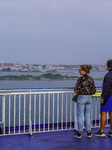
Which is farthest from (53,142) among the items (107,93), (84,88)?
(107,93)

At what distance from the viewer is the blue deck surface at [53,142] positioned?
446 centimetres

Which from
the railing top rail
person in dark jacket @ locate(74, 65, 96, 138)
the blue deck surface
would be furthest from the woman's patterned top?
the blue deck surface

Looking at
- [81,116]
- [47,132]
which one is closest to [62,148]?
[81,116]

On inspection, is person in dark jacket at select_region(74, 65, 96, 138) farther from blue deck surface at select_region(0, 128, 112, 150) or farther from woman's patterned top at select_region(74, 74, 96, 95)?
blue deck surface at select_region(0, 128, 112, 150)

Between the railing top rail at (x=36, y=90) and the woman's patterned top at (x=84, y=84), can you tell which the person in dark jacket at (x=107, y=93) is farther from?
the railing top rail at (x=36, y=90)

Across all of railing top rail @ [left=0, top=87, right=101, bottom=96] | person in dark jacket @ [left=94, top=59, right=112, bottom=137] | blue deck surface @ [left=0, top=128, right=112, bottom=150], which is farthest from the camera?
railing top rail @ [left=0, top=87, right=101, bottom=96]

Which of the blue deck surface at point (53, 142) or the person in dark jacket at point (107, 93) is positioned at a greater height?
the person in dark jacket at point (107, 93)

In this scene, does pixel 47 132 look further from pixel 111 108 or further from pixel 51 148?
pixel 111 108

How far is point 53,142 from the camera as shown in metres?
4.81

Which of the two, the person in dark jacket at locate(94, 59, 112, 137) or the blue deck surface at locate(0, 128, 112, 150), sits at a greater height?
the person in dark jacket at locate(94, 59, 112, 137)

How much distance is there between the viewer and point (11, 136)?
17.1ft

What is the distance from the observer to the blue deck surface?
4464mm

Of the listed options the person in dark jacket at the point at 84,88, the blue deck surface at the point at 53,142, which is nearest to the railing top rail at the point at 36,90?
the person in dark jacket at the point at 84,88

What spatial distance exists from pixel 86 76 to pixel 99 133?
120cm
